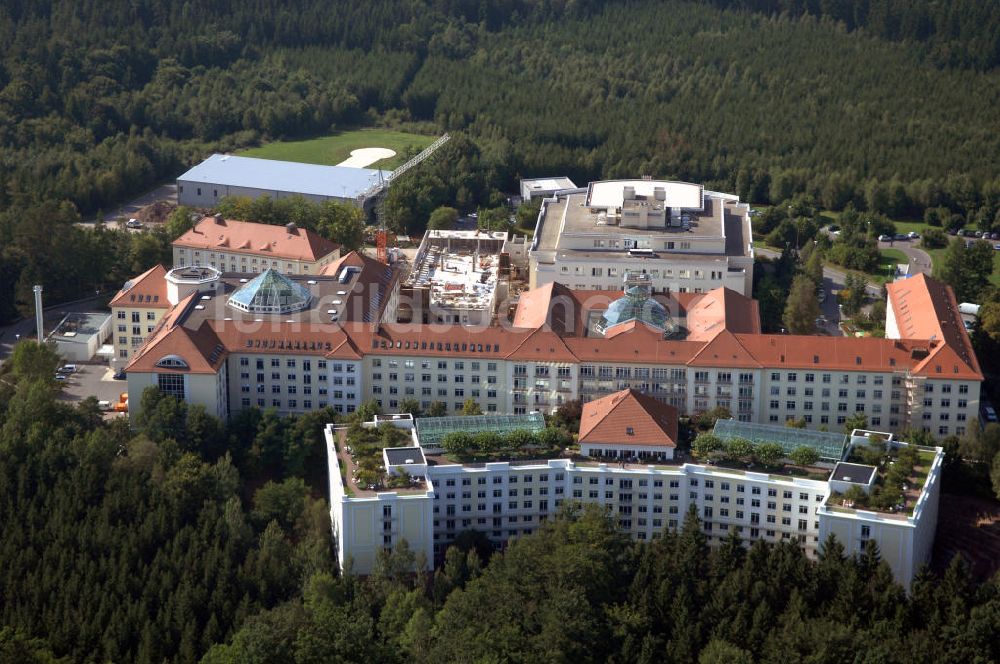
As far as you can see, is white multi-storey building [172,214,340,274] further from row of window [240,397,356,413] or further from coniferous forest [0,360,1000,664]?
coniferous forest [0,360,1000,664]

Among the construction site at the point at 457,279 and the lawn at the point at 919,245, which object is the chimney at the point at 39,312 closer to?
the construction site at the point at 457,279

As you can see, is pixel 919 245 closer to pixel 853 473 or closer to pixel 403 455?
pixel 853 473

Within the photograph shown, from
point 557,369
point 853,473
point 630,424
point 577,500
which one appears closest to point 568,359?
point 557,369

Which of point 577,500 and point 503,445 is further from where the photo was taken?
point 503,445

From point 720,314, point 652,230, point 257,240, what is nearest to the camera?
point 720,314

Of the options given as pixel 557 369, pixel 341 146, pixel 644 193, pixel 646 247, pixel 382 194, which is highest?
pixel 644 193

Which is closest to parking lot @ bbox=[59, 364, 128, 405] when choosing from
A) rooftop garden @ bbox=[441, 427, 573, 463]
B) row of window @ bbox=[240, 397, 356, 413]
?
row of window @ bbox=[240, 397, 356, 413]
